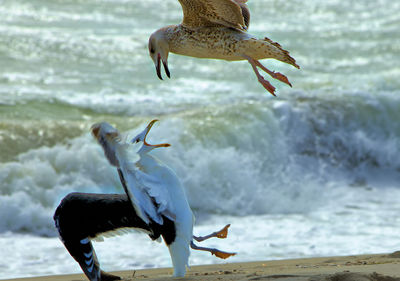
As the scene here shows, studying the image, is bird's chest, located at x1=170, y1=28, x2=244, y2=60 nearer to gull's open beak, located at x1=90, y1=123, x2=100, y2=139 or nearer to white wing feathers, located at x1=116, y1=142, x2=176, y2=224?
white wing feathers, located at x1=116, y1=142, x2=176, y2=224

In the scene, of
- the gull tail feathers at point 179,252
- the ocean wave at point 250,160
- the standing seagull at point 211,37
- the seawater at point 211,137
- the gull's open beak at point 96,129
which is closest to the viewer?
the gull's open beak at point 96,129

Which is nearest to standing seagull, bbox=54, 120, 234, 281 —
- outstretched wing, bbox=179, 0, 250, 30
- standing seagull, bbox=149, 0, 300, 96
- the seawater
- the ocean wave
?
the seawater

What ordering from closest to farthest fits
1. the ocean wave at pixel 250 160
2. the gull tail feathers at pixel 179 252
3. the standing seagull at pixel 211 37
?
the gull tail feathers at pixel 179 252, the standing seagull at pixel 211 37, the ocean wave at pixel 250 160

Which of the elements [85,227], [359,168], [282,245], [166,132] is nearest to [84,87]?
[166,132]

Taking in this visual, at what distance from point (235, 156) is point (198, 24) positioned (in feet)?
13.3

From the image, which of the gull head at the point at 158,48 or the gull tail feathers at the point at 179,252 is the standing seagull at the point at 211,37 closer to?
the gull head at the point at 158,48

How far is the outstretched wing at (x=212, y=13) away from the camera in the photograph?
18.3ft

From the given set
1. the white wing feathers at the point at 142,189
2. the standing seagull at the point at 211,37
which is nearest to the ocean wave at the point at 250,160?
the standing seagull at the point at 211,37

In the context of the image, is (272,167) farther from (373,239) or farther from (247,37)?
(247,37)

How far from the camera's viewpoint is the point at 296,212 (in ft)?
27.2

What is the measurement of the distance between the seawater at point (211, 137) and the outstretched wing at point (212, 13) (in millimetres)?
1578

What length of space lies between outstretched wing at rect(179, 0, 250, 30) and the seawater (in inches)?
62.1

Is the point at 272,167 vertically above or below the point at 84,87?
below

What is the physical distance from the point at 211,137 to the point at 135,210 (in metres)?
6.16
